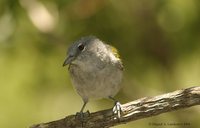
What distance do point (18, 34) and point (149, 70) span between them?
1.73m

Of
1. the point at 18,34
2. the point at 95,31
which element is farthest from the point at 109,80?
the point at 18,34

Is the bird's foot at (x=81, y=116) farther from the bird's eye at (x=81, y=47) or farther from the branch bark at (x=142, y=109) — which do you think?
the bird's eye at (x=81, y=47)

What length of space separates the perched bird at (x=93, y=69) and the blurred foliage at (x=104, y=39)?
2.90ft

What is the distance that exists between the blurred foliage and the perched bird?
2.90 feet

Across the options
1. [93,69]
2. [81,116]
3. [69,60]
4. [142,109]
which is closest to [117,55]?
[93,69]

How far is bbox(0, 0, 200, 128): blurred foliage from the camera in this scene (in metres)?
7.38

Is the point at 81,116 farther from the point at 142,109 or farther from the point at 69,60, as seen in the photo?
the point at 142,109

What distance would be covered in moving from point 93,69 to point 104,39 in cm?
115

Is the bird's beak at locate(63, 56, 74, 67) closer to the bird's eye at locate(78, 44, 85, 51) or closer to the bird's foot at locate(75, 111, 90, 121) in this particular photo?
the bird's eye at locate(78, 44, 85, 51)

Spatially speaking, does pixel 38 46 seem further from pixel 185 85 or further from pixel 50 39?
pixel 185 85

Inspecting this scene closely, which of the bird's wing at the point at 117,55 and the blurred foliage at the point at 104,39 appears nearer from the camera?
the bird's wing at the point at 117,55

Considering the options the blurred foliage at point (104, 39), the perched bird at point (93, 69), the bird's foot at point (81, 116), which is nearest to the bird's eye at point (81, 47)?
the perched bird at point (93, 69)

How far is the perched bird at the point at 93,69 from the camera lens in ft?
20.9

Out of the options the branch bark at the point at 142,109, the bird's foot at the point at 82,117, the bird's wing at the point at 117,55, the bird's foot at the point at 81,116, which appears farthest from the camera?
the bird's wing at the point at 117,55
